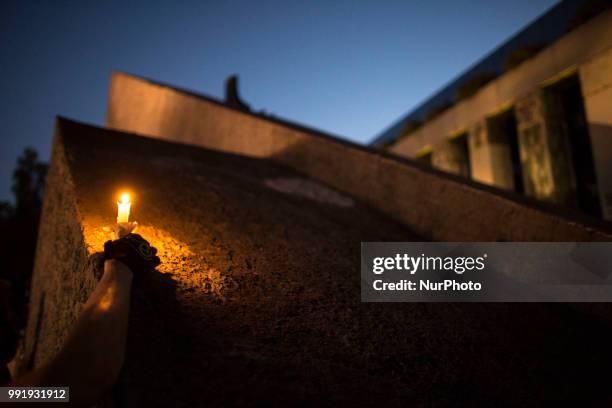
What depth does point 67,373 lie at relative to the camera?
1075mm

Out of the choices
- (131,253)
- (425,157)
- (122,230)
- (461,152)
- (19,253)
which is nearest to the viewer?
(131,253)

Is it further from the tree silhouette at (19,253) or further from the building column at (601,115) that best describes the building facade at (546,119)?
the tree silhouette at (19,253)

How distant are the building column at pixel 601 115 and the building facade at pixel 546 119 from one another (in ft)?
0.05

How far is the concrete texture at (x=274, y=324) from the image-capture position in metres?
1.35

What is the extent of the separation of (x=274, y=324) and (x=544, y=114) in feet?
24.1

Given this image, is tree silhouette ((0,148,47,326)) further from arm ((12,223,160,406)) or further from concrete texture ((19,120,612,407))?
arm ((12,223,160,406))

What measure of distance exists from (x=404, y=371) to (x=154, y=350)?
3.49ft

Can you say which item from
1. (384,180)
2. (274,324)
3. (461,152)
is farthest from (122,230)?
(461,152)

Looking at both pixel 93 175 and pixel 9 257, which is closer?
pixel 93 175

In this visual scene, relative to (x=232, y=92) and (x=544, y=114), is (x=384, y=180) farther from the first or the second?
(x=232, y=92)

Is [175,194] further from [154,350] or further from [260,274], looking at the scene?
[154,350]

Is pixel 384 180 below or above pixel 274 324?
above

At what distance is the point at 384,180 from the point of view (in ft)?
12.6

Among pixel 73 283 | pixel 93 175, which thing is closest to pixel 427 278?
Result: pixel 73 283
